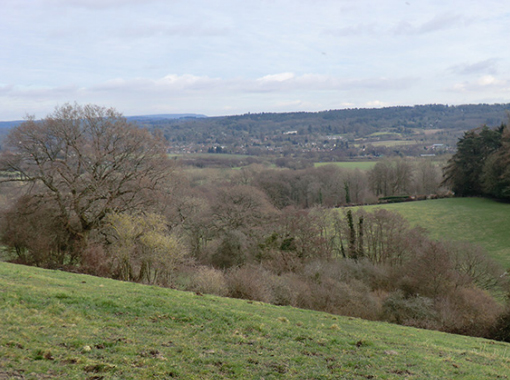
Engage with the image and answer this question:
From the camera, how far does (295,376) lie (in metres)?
7.77

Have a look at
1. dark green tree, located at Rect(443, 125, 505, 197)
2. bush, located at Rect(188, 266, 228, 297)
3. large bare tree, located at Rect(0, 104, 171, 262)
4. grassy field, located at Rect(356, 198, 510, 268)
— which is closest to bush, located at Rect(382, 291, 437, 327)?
bush, located at Rect(188, 266, 228, 297)

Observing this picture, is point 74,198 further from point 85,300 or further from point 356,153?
point 356,153

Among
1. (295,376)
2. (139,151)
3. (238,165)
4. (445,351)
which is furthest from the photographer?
(238,165)

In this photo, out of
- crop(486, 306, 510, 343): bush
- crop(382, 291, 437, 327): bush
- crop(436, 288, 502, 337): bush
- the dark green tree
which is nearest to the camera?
crop(486, 306, 510, 343): bush

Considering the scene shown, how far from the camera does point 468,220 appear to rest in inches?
2281

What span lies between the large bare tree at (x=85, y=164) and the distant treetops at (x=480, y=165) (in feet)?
191

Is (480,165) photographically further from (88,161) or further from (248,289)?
(88,161)

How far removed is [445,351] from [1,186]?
3101cm

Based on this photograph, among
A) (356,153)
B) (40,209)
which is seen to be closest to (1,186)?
(40,209)

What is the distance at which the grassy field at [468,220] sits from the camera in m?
49.5

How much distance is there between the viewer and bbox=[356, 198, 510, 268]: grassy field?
49.5 metres

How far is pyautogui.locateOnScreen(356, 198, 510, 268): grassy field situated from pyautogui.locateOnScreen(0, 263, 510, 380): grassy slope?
39563 mm

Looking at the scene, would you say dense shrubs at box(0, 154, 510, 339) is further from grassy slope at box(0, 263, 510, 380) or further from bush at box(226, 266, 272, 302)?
grassy slope at box(0, 263, 510, 380)

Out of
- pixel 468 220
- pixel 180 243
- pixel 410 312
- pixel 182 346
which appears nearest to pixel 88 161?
pixel 180 243
